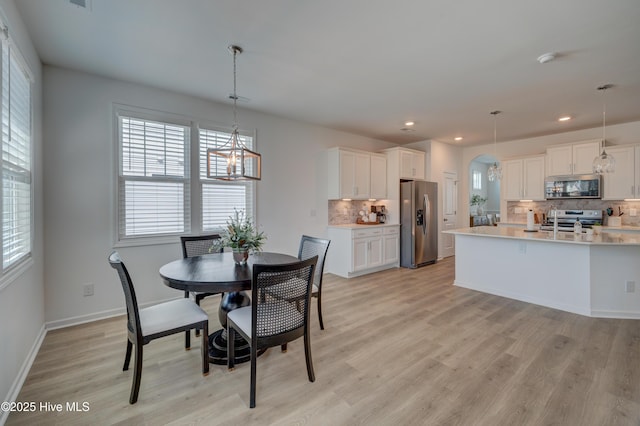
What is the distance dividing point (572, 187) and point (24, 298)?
773cm

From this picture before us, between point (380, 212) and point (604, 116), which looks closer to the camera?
point (604, 116)

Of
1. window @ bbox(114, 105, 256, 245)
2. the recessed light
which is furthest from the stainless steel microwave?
window @ bbox(114, 105, 256, 245)

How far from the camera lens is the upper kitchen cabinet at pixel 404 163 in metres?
5.70

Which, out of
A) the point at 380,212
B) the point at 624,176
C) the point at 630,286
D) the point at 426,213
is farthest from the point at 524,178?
the point at 630,286

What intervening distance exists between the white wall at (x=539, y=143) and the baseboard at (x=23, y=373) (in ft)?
25.2

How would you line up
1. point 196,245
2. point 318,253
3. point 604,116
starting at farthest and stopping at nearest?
point 604,116 → point 196,245 → point 318,253

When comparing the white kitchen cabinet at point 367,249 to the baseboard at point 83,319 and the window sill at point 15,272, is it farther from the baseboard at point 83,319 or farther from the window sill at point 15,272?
the window sill at point 15,272

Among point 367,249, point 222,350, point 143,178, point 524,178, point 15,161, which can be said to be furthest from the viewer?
point 524,178

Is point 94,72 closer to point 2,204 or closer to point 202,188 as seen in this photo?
point 202,188

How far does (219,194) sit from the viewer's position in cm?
404

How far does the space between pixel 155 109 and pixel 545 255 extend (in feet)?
17.2

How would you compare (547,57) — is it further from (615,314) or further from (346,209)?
(346,209)

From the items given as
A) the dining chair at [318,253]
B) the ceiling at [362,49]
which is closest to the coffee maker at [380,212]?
the ceiling at [362,49]

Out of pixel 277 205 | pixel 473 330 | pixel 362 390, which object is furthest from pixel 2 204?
pixel 473 330
